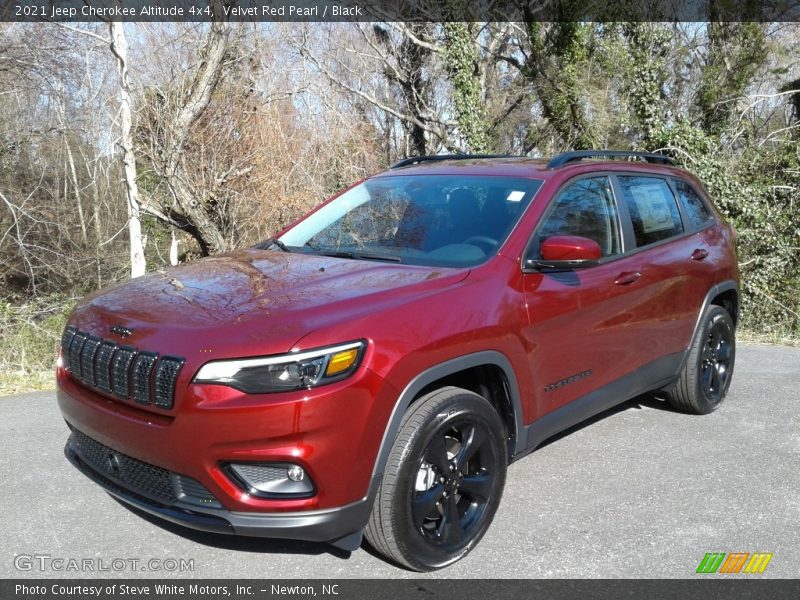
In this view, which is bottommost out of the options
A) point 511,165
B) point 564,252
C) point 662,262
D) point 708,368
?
point 708,368

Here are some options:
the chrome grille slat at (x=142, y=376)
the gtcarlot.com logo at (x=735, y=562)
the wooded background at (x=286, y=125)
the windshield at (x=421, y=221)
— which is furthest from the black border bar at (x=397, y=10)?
the gtcarlot.com logo at (x=735, y=562)

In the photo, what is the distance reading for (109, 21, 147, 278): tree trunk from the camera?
1271cm

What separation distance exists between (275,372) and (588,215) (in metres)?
2.33

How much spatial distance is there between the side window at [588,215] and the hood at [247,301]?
83 centimetres

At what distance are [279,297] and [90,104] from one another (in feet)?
53.3

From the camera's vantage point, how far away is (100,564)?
3.29 m

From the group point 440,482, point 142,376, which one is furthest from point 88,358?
point 440,482

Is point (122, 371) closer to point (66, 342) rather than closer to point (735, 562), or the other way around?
point (66, 342)

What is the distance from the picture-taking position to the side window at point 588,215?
401 centimetres

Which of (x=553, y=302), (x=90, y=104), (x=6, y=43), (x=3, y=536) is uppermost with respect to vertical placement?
(x=6, y=43)

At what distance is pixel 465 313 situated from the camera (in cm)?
328
